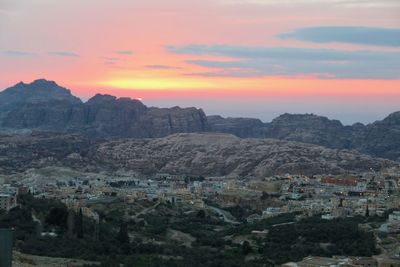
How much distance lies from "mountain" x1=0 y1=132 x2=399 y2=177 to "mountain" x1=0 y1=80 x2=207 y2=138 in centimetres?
3821

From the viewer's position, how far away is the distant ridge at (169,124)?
146m

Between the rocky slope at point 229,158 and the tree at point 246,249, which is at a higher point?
the rocky slope at point 229,158

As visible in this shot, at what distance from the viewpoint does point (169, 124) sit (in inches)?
6398

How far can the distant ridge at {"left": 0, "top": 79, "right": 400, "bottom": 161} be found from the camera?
479ft

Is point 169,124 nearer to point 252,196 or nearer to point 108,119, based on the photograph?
point 108,119

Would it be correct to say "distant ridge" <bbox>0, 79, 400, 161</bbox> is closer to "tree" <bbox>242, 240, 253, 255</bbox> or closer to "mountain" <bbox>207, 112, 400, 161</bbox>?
"mountain" <bbox>207, 112, 400, 161</bbox>

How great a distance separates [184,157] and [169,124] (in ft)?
166

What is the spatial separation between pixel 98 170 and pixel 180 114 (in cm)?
6790

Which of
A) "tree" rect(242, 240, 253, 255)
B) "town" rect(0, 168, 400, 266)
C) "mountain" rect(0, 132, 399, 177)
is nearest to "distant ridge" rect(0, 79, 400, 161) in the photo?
"mountain" rect(0, 132, 399, 177)

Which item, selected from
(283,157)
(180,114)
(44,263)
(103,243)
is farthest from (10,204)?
(180,114)

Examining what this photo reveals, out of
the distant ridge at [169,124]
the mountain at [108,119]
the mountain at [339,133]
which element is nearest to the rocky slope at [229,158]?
the mountain at [339,133]

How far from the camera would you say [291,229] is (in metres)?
40.5

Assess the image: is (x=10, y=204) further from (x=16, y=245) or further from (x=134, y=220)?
(x=16, y=245)

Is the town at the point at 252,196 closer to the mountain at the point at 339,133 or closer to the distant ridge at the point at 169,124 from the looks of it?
the mountain at the point at 339,133
